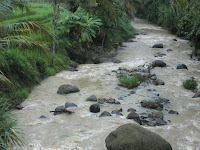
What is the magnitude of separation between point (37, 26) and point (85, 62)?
7931 millimetres

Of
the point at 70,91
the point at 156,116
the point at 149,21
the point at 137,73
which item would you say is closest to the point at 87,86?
the point at 70,91

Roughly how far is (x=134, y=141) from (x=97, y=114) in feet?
8.34

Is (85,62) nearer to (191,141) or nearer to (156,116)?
(156,116)

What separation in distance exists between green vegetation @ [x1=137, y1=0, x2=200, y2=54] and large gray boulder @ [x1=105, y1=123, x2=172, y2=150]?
23.6ft

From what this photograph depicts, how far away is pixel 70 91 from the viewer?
9914 mm

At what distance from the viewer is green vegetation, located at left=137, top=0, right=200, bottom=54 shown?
12484 mm

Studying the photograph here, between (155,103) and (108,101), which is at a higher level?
(155,103)

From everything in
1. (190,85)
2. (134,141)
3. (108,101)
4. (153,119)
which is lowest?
(108,101)

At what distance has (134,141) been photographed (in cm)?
559

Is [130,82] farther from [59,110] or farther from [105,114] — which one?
[59,110]

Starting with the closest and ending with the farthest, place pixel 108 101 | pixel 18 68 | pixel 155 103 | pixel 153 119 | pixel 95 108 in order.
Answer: pixel 153 119
pixel 95 108
pixel 155 103
pixel 108 101
pixel 18 68

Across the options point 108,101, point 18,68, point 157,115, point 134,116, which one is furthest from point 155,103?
point 18,68

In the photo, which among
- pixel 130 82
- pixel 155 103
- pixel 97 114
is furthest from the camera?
pixel 130 82

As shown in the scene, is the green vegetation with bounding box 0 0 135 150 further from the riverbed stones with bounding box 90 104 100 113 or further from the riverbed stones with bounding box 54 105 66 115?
the riverbed stones with bounding box 90 104 100 113
